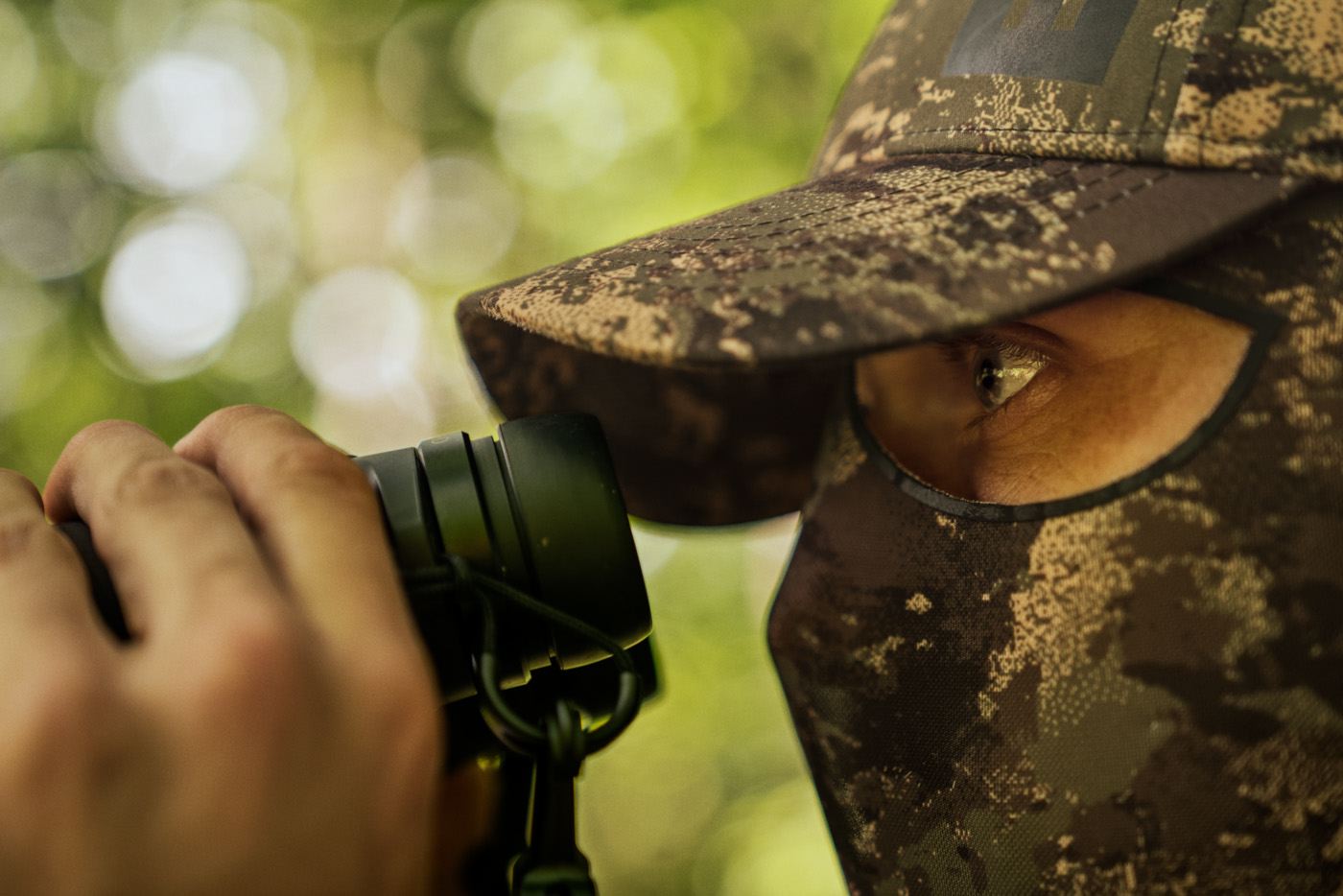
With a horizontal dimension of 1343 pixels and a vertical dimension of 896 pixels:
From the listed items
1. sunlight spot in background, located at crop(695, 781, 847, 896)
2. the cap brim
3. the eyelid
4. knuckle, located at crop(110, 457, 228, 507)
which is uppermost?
the cap brim

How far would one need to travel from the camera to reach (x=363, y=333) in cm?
498

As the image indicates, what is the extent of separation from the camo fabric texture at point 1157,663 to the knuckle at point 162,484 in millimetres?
655

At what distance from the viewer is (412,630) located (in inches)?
28.6

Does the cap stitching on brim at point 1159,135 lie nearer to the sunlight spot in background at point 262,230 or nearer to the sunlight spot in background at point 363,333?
the sunlight spot in background at point 363,333

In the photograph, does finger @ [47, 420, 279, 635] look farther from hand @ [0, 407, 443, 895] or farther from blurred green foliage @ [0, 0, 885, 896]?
blurred green foliage @ [0, 0, 885, 896]

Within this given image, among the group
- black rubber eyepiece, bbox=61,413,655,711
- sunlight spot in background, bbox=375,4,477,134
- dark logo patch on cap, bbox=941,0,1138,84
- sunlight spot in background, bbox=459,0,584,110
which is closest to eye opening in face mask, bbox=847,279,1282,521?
dark logo patch on cap, bbox=941,0,1138,84

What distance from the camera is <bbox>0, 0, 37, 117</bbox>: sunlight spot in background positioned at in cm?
428

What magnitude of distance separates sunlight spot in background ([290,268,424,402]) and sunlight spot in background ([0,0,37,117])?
1.46 m

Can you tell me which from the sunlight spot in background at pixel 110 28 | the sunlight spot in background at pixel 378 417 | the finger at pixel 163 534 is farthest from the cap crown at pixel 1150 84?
the sunlight spot in background at pixel 110 28

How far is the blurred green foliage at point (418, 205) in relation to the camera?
13.9 feet

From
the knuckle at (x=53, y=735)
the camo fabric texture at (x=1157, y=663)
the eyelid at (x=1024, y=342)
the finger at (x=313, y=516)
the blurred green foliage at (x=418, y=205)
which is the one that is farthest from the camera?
the blurred green foliage at (x=418, y=205)

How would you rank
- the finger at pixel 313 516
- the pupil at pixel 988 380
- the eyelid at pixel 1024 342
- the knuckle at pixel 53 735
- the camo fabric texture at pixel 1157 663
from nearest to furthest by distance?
the knuckle at pixel 53 735, the finger at pixel 313 516, the camo fabric texture at pixel 1157 663, the eyelid at pixel 1024 342, the pupil at pixel 988 380

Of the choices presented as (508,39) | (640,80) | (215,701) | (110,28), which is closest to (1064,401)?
(215,701)

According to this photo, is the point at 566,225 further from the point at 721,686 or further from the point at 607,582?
the point at 607,582
